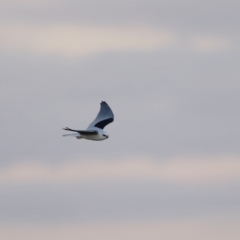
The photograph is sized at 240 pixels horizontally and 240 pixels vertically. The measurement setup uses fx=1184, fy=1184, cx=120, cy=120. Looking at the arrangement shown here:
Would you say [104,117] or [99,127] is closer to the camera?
[99,127]

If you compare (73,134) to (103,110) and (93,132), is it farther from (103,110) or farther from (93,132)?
(103,110)

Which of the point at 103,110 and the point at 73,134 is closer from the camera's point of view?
the point at 73,134

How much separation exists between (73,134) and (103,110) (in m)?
5.85

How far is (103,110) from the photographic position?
160 feet

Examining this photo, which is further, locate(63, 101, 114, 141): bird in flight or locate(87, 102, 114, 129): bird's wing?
locate(87, 102, 114, 129): bird's wing

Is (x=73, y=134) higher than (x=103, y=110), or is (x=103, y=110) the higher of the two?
(x=103, y=110)

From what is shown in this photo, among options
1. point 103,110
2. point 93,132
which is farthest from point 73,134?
point 103,110

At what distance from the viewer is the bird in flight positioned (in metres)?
44.0

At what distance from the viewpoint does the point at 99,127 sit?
155 feet

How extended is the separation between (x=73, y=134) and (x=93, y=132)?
168 centimetres

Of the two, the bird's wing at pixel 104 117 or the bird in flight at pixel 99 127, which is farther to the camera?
the bird's wing at pixel 104 117

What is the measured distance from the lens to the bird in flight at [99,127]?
44.0m

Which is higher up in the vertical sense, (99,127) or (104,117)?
(104,117)

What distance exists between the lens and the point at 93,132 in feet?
147
